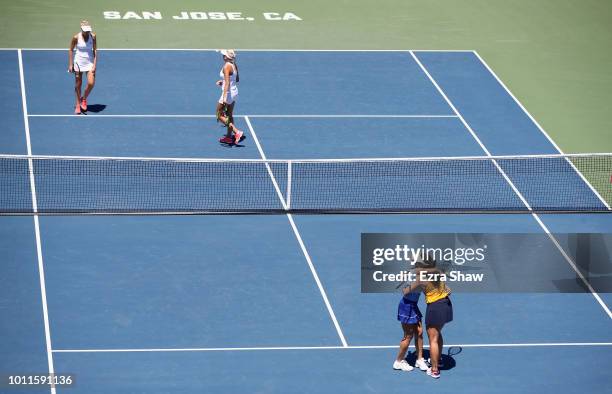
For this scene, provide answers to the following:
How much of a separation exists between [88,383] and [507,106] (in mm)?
15074

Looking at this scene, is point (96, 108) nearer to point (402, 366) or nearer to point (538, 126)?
point (538, 126)

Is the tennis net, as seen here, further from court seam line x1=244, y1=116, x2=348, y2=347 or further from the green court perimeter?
the green court perimeter

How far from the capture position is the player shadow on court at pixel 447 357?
724 inches

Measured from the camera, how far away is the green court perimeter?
3130 cm

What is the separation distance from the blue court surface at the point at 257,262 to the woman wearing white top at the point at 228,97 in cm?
32

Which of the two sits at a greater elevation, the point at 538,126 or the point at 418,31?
the point at 418,31

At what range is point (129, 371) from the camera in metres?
17.9

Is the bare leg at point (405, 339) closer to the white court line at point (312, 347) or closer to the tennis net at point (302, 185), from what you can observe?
the white court line at point (312, 347)

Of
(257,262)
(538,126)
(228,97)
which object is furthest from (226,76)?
(538,126)

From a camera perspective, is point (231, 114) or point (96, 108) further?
point (96, 108)

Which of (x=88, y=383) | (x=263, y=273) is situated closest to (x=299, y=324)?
(x=263, y=273)

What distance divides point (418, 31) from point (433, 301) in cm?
1803

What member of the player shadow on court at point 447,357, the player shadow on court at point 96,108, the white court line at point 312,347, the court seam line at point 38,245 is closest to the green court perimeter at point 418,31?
the court seam line at point 38,245

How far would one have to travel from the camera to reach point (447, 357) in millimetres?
18672
